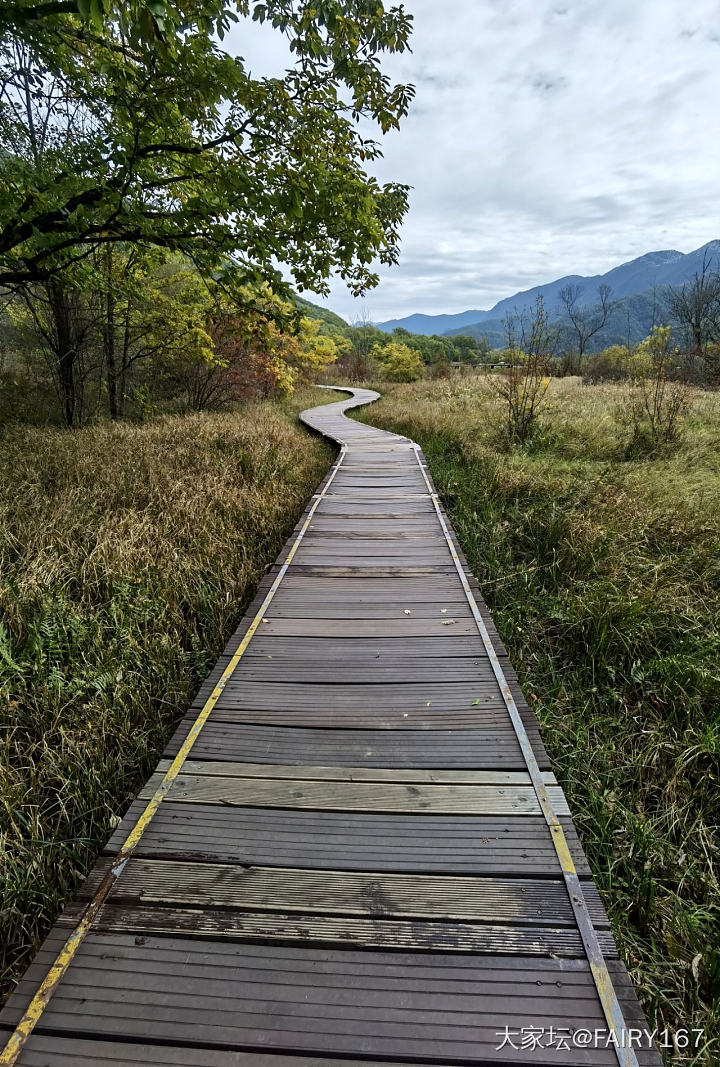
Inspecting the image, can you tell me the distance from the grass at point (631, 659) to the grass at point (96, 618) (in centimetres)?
215

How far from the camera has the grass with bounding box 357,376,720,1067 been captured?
1.81 metres

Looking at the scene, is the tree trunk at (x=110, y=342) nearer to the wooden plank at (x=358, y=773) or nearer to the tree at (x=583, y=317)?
the wooden plank at (x=358, y=773)

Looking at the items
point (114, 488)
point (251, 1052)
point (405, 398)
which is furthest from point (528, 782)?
point (405, 398)

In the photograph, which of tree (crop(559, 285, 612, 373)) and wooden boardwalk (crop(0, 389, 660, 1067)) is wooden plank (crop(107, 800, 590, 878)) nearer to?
wooden boardwalk (crop(0, 389, 660, 1067))

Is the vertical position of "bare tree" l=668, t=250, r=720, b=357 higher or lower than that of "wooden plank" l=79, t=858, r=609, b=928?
higher

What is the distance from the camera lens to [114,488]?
5367 millimetres

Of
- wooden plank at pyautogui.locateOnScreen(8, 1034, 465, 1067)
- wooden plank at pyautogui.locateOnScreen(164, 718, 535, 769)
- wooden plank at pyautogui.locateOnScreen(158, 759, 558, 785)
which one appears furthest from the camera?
wooden plank at pyautogui.locateOnScreen(164, 718, 535, 769)

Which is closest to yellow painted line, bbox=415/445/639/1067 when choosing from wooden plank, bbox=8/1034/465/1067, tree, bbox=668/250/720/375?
wooden plank, bbox=8/1034/465/1067

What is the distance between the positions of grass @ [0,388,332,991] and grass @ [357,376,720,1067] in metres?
2.15

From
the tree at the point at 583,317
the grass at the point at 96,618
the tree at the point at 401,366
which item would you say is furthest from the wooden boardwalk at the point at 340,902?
the tree at the point at 583,317

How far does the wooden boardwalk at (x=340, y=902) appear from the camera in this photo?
116cm

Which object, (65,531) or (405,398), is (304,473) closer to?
(65,531)

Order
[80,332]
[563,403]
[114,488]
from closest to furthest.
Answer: [114,488] < [80,332] < [563,403]

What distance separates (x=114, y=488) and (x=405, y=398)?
47.1 ft
